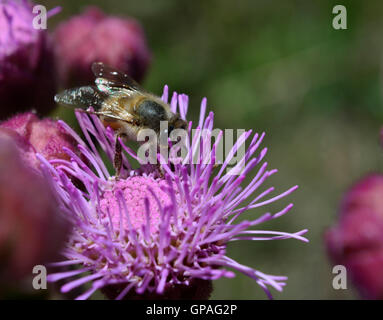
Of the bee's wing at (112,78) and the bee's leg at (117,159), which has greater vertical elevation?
the bee's wing at (112,78)

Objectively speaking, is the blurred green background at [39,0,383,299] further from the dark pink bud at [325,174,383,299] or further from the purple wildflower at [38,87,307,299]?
the dark pink bud at [325,174,383,299]

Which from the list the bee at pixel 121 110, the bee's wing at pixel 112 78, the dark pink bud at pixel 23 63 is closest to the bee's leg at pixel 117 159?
the bee at pixel 121 110

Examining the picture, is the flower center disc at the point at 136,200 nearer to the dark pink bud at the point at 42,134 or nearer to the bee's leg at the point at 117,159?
the bee's leg at the point at 117,159

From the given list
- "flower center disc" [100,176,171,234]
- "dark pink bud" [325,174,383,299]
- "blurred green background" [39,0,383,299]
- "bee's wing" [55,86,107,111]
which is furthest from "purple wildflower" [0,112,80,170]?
"blurred green background" [39,0,383,299]

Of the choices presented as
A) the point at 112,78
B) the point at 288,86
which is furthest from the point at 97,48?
the point at 288,86

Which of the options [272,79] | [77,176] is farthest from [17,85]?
[272,79]

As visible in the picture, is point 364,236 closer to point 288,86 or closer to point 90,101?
point 90,101
